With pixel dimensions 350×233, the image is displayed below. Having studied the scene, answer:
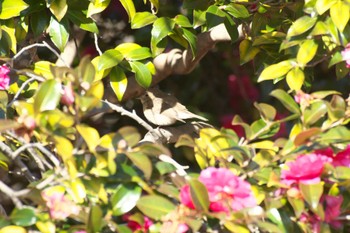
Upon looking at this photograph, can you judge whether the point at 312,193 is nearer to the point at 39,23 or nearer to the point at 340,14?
the point at 340,14

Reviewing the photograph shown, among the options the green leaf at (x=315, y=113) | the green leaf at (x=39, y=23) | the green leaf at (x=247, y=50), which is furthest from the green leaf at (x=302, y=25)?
the green leaf at (x=39, y=23)

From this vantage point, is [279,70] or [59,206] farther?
[279,70]

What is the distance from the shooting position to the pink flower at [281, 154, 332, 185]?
3.98 ft

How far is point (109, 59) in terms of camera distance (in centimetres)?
172

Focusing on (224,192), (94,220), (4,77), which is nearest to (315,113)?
(224,192)

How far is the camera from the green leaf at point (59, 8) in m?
1.66

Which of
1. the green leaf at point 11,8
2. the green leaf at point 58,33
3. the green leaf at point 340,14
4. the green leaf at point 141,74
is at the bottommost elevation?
the green leaf at point 141,74

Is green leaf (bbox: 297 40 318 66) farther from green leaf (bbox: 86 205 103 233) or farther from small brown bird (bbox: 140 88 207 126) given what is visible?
green leaf (bbox: 86 205 103 233)

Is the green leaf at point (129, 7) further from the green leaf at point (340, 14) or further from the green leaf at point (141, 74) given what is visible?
the green leaf at point (340, 14)

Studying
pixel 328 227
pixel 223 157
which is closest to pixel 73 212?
pixel 223 157

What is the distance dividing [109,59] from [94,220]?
0.66 metres

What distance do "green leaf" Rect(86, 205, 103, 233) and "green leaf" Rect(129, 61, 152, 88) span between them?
25.5 inches

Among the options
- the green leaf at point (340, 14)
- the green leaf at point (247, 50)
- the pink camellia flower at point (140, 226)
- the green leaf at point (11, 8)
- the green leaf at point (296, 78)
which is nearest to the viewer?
the pink camellia flower at point (140, 226)

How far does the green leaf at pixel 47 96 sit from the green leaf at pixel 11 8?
537mm
